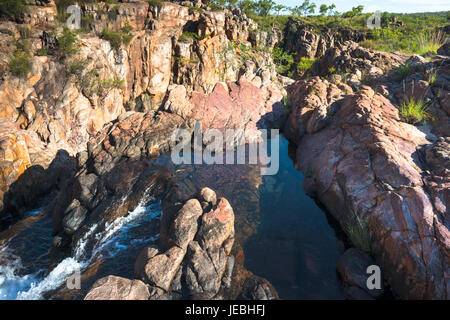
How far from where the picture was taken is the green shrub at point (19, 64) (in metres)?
9.53

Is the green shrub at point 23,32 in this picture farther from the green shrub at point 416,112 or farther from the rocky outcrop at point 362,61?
the green shrub at point 416,112

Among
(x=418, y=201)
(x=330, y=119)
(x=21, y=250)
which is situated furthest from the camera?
(x=330, y=119)

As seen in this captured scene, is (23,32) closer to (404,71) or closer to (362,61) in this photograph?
(362,61)

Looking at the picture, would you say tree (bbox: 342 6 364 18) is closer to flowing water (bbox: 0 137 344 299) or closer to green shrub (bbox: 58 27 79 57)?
green shrub (bbox: 58 27 79 57)

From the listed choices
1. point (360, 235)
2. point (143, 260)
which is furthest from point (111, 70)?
point (360, 235)

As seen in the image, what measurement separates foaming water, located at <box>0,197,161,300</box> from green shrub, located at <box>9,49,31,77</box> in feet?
22.0

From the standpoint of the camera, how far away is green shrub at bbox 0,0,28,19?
10.7 meters

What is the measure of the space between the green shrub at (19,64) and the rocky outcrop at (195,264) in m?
9.24

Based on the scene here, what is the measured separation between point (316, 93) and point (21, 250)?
1035 cm

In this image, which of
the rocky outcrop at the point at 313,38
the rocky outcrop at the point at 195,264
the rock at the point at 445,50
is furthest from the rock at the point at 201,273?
the rocky outcrop at the point at 313,38

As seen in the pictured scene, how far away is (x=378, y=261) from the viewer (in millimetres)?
4594
